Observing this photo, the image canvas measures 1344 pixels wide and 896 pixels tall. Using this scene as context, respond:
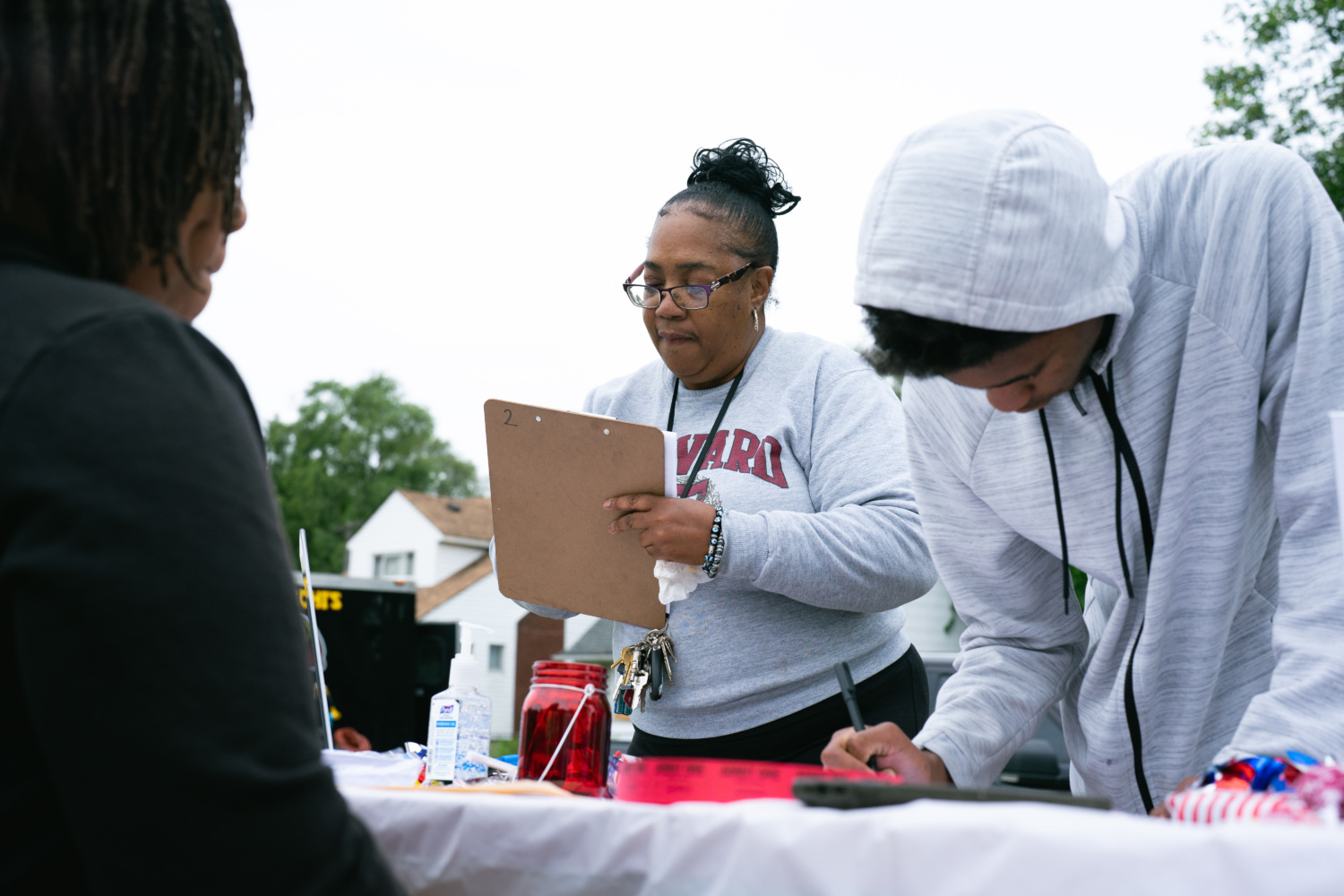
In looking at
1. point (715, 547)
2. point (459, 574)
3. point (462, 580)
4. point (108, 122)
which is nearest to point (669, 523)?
point (715, 547)

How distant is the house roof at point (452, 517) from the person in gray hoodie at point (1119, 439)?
33.1m

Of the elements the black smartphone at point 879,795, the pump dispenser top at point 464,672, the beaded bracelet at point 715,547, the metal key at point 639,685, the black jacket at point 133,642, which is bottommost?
the metal key at point 639,685

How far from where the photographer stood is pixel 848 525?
6.11ft

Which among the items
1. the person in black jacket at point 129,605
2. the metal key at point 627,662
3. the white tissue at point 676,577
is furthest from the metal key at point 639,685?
the person in black jacket at point 129,605

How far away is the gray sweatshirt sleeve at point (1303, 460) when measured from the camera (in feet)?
3.69

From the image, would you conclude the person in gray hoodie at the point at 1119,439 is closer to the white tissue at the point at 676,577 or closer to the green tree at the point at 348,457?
the white tissue at the point at 676,577

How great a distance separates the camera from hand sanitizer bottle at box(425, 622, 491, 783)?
5.32 ft

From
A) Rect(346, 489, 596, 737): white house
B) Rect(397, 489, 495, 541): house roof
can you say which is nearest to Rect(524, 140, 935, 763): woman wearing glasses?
Rect(346, 489, 596, 737): white house

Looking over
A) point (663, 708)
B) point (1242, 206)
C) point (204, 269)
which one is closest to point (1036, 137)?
point (1242, 206)

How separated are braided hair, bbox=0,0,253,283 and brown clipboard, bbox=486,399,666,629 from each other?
92 centimetres

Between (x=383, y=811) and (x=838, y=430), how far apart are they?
1221 millimetres

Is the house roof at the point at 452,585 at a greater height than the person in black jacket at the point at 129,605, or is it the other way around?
the person in black jacket at the point at 129,605

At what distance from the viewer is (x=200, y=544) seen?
2.36ft

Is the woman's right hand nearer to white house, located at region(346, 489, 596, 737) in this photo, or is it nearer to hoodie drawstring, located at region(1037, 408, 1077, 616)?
hoodie drawstring, located at region(1037, 408, 1077, 616)
